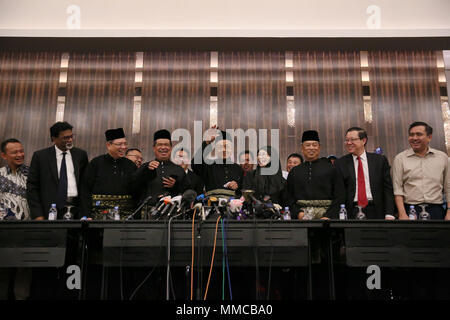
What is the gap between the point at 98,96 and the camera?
21.1 ft

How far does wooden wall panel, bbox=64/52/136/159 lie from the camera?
20.7ft

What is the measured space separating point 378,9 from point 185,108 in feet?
9.23

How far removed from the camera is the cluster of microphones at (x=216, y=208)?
3.21 meters

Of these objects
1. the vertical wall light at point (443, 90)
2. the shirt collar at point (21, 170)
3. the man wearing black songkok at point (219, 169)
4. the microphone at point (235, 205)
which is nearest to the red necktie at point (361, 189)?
the man wearing black songkok at point (219, 169)

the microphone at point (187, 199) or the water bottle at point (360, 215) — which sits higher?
the microphone at point (187, 199)

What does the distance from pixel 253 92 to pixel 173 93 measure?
1114 millimetres

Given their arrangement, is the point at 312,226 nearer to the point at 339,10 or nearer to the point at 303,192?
the point at 303,192

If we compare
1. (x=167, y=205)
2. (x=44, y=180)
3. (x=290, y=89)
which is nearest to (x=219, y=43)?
(x=290, y=89)

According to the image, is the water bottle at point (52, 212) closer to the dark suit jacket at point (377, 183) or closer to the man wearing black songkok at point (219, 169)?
the man wearing black songkok at point (219, 169)

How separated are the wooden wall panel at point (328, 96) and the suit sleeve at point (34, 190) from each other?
3434 millimetres

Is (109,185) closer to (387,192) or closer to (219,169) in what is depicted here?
(219,169)

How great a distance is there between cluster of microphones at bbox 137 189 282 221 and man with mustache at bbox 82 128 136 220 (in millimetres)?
705

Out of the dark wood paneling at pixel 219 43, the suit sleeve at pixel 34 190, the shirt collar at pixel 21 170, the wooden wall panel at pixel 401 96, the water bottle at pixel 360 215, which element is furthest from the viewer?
the wooden wall panel at pixel 401 96

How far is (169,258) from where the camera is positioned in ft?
9.90
